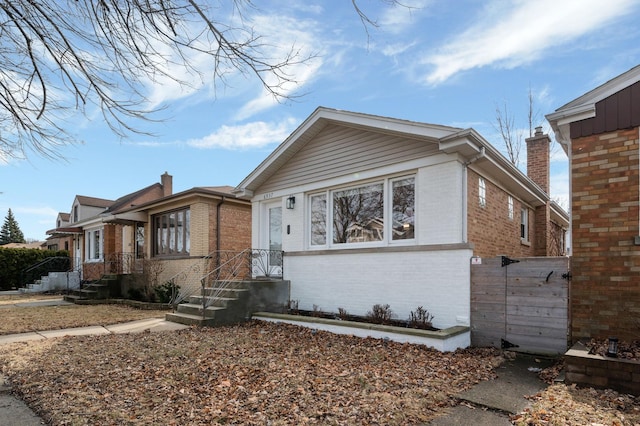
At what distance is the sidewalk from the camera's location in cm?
392

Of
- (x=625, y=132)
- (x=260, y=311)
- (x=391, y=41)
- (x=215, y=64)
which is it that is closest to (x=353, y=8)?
(x=391, y=41)

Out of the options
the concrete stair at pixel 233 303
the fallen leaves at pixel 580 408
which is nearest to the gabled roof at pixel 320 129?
the concrete stair at pixel 233 303

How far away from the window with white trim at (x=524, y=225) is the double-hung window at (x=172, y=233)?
1087 centimetres

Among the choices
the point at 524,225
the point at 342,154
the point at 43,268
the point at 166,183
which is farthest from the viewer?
the point at 166,183

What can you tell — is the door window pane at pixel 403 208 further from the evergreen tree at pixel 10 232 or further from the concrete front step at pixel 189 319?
the evergreen tree at pixel 10 232

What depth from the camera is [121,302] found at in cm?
1384

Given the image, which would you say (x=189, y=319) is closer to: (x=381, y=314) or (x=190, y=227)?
(x=381, y=314)

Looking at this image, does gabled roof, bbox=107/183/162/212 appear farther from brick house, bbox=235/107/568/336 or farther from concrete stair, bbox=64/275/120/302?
brick house, bbox=235/107/568/336

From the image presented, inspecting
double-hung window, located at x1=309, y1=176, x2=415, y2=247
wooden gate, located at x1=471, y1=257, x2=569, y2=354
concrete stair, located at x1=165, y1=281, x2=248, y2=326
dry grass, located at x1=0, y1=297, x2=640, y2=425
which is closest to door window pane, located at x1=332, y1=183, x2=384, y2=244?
double-hung window, located at x1=309, y1=176, x2=415, y2=247

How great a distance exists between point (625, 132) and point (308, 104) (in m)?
4.76

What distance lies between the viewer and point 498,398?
14.7 ft

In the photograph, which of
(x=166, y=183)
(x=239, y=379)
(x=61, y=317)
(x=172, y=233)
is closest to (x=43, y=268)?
(x=166, y=183)

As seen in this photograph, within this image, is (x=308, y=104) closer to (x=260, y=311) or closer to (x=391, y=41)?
(x=391, y=41)

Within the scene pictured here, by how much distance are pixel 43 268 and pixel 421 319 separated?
2377cm
